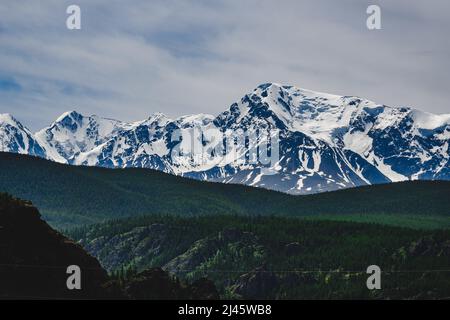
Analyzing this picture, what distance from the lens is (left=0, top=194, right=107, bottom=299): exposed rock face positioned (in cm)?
16000

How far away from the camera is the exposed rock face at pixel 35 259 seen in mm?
160000

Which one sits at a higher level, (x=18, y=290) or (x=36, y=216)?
(x=36, y=216)

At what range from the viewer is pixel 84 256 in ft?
584

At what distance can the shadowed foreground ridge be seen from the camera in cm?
16009

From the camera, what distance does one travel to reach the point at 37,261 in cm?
17012

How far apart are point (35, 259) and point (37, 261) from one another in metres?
0.59

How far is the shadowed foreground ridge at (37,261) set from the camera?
160087 millimetres
